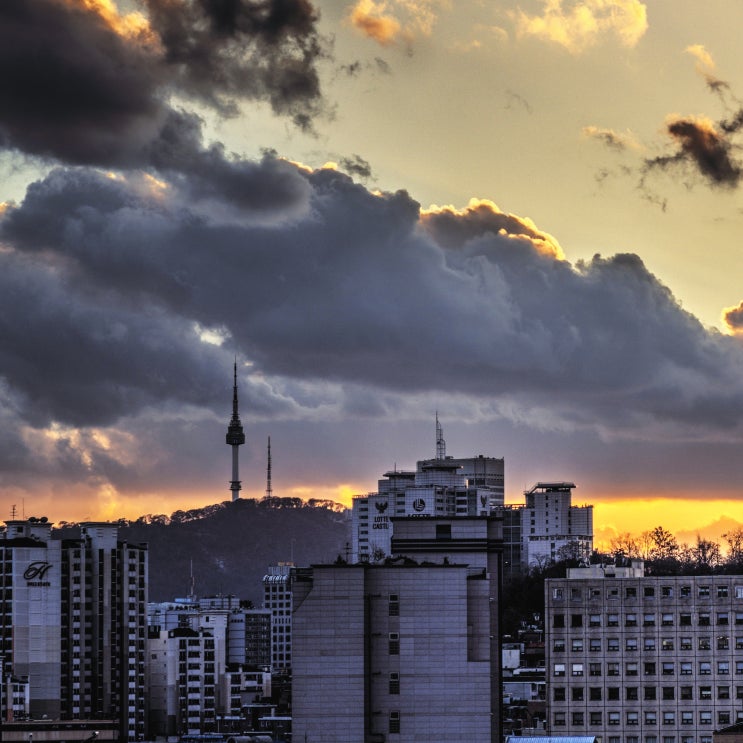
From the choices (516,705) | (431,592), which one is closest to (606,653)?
(431,592)

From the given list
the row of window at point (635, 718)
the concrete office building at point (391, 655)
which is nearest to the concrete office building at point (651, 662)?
the row of window at point (635, 718)

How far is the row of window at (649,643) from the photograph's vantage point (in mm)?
143625

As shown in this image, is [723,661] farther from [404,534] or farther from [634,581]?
[404,534]

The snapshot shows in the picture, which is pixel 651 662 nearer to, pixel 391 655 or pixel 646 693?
pixel 646 693

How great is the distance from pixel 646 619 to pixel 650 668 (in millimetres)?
3343

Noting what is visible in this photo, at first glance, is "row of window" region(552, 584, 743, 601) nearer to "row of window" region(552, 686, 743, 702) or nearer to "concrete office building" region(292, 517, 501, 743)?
"row of window" region(552, 686, 743, 702)

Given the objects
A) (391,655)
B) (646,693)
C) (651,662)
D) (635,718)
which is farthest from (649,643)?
(391,655)

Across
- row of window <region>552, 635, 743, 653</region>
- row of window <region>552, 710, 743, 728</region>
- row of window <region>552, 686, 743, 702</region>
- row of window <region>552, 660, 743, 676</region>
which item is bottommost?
row of window <region>552, 710, 743, 728</region>

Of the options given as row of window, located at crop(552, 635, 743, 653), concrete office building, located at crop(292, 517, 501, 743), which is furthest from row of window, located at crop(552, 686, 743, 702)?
concrete office building, located at crop(292, 517, 501, 743)

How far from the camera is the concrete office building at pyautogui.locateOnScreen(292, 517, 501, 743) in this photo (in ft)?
449

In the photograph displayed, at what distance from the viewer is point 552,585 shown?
14612 cm

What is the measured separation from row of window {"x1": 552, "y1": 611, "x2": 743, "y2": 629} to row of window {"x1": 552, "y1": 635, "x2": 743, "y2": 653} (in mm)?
956

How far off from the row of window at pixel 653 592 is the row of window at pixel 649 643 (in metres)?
2.86

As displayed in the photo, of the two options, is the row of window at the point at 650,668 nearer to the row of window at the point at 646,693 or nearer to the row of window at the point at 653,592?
the row of window at the point at 646,693
